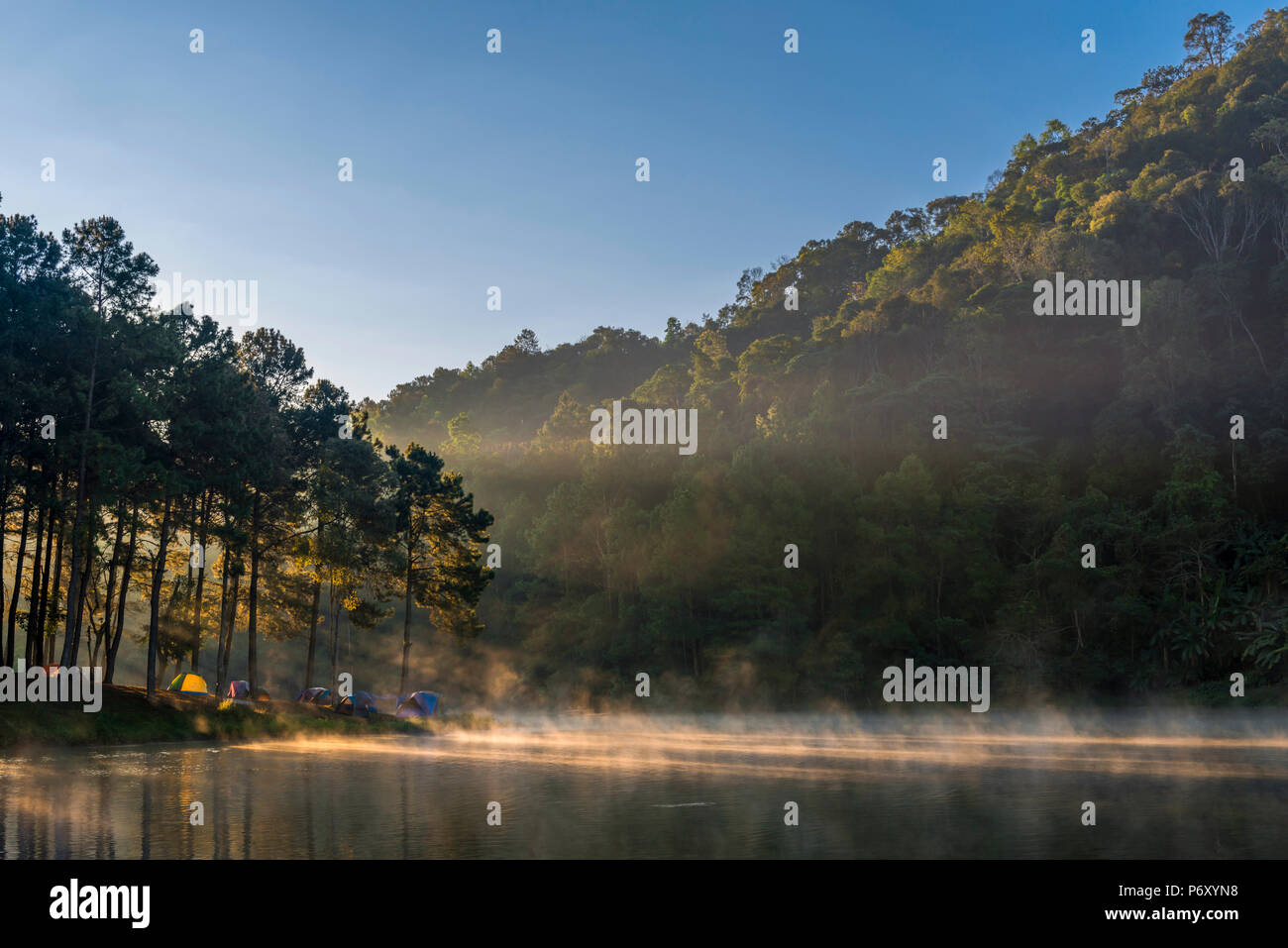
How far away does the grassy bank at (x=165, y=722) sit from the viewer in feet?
112

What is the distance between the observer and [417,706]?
5791 centimetres

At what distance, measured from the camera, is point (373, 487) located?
5412 cm

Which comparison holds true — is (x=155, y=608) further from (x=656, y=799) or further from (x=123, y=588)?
(x=656, y=799)

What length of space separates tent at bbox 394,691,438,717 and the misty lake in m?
17.5

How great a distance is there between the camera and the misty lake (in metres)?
15.1

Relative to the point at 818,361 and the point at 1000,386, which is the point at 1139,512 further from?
the point at 818,361

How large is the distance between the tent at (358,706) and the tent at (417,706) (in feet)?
7.76

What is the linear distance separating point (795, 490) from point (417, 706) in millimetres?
36408

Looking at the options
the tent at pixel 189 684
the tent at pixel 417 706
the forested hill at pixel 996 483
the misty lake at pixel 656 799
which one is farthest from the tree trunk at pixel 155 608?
the forested hill at pixel 996 483

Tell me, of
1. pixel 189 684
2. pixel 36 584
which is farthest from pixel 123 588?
pixel 189 684

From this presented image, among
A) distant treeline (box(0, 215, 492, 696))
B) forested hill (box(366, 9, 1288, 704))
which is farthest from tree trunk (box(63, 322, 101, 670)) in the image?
forested hill (box(366, 9, 1288, 704))

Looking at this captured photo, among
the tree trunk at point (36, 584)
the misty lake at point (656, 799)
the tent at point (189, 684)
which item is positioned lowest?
the tent at point (189, 684)

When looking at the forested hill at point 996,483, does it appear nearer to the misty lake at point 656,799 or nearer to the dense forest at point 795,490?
the dense forest at point 795,490
